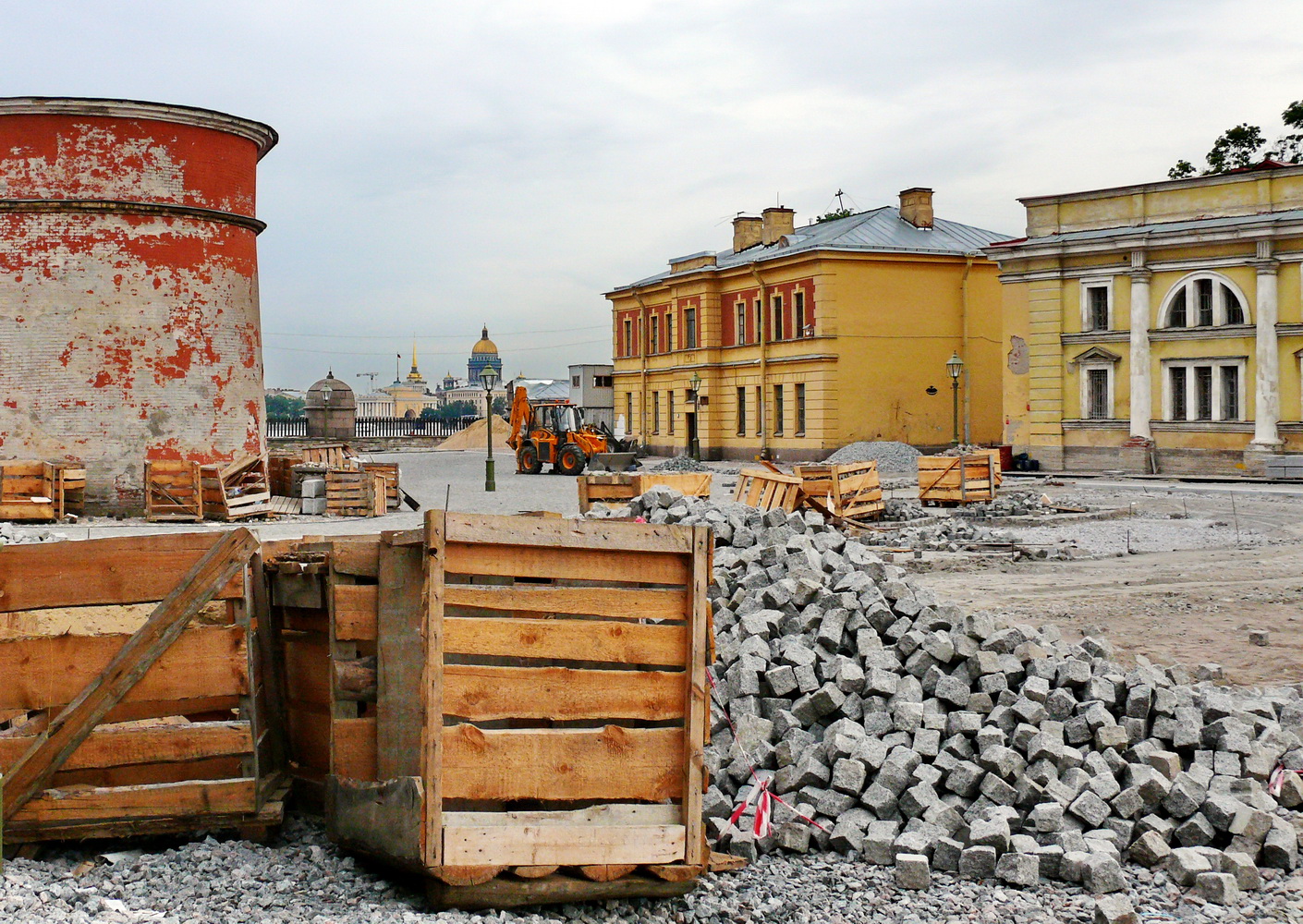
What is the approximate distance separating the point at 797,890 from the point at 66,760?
3234mm

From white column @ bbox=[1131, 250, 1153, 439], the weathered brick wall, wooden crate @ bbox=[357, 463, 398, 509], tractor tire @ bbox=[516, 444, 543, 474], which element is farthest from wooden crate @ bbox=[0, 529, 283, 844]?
white column @ bbox=[1131, 250, 1153, 439]

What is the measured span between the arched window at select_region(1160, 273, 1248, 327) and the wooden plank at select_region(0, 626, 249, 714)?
31244 millimetres

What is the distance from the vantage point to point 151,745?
5504mm

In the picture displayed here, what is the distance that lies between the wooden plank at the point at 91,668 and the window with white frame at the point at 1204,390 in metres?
31.1

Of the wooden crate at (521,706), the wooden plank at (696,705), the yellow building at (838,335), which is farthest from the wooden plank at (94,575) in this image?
the yellow building at (838,335)

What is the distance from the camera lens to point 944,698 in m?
7.05

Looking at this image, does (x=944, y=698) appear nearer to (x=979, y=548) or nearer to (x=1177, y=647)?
(x=1177, y=647)

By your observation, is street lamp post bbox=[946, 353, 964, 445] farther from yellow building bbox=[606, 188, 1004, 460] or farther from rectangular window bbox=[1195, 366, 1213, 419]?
rectangular window bbox=[1195, 366, 1213, 419]

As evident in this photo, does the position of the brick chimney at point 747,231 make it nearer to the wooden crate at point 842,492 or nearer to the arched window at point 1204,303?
the arched window at point 1204,303

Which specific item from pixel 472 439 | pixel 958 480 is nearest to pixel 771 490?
pixel 958 480

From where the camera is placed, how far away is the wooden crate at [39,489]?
2047cm

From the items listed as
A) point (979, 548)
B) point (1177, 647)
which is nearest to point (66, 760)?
point (1177, 647)

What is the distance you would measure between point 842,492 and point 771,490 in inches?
82.2

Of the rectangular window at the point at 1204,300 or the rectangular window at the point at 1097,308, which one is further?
the rectangular window at the point at 1097,308
